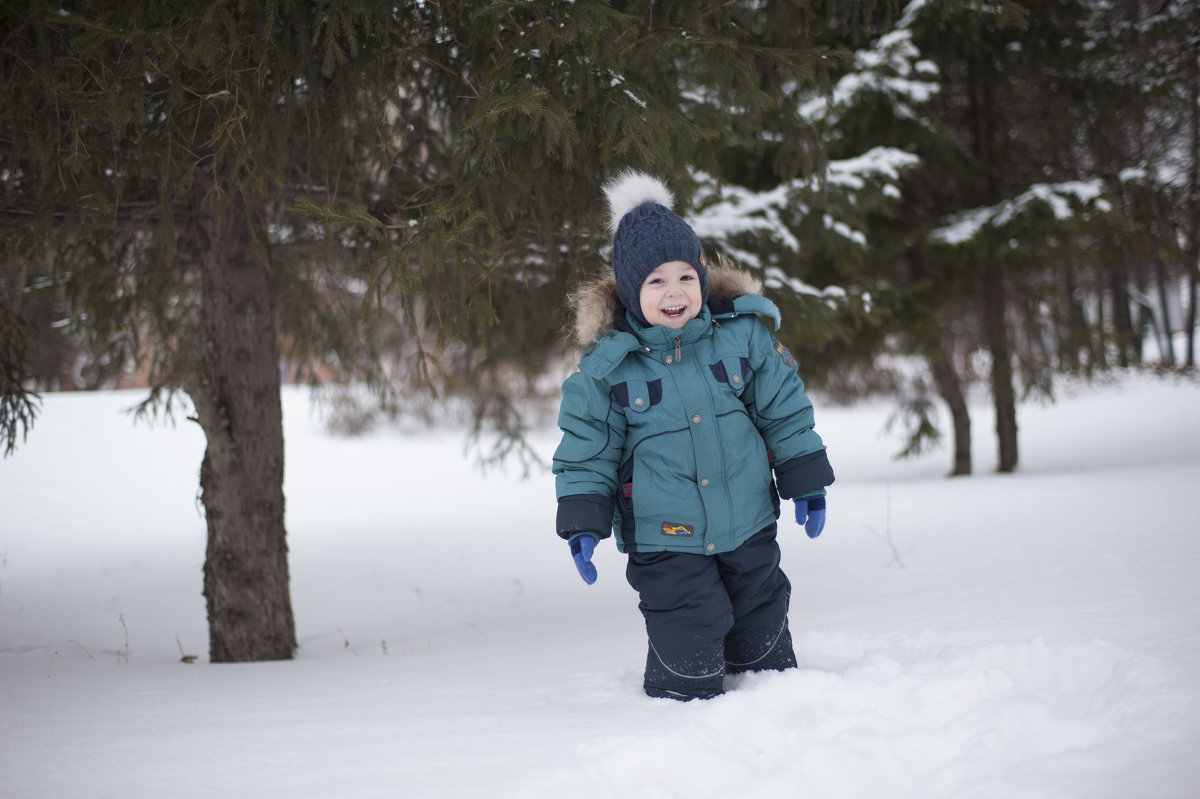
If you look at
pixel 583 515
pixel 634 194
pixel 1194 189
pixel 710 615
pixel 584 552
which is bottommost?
pixel 710 615

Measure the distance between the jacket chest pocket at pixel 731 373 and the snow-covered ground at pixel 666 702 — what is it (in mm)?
957

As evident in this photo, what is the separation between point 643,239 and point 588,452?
29.8 inches

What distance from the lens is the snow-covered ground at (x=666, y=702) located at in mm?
2156

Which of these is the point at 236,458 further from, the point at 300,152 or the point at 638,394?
the point at 638,394

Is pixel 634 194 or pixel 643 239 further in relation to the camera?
pixel 634 194

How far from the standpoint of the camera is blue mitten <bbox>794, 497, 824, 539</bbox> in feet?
9.43

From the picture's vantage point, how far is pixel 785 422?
291cm

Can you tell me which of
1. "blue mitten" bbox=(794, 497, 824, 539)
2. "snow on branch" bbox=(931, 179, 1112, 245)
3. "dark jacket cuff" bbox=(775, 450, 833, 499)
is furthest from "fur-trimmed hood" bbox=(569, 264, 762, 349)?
"snow on branch" bbox=(931, 179, 1112, 245)

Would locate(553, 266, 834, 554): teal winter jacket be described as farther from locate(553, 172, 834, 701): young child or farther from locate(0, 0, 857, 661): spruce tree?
locate(0, 0, 857, 661): spruce tree

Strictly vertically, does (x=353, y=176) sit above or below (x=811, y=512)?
above

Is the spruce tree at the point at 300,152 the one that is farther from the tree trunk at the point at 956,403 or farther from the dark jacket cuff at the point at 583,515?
the tree trunk at the point at 956,403

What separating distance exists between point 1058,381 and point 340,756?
2306cm

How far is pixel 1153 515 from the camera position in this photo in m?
5.09

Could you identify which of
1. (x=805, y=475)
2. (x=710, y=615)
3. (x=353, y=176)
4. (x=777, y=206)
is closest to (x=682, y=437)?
(x=805, y=475)
